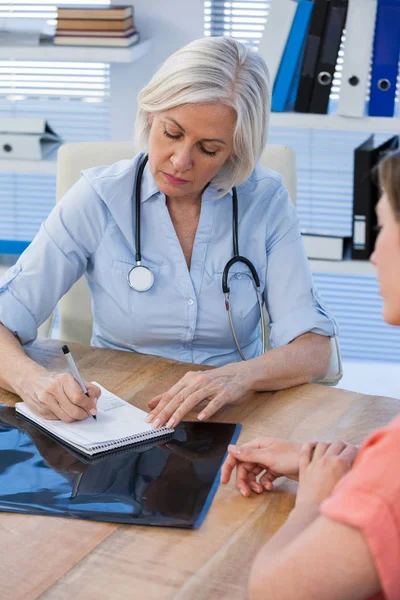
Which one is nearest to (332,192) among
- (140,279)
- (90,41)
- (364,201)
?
(364,201)

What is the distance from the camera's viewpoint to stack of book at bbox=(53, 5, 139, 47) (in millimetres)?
2893

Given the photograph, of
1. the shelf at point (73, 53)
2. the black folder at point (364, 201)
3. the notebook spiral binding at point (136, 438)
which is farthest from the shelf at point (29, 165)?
the notebook spiral binding at point (136, 438)

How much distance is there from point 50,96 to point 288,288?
194 centimetres

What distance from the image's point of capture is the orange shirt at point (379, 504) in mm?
846

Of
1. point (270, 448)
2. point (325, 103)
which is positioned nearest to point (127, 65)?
point (325, 103)

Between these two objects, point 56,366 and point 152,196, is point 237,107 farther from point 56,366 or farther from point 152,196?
point 56,366

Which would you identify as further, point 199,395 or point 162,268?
point 162,268

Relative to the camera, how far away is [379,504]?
0.86 m

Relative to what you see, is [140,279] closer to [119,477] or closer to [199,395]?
[199,395]

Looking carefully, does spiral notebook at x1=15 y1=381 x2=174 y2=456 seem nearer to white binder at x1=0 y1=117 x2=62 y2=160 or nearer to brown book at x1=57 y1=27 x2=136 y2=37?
white binder at x1=0 y1=117 x2=62 y2=160

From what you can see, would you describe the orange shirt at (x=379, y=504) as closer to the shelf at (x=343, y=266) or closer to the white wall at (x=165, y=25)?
the shelf at (x=343, y=266)

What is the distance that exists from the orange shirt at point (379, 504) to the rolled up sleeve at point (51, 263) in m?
1.13

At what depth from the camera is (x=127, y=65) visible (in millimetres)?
3271

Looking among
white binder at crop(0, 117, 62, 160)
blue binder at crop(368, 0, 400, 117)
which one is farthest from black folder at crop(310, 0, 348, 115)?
white binder at crop(0, 117, 62, 160)
